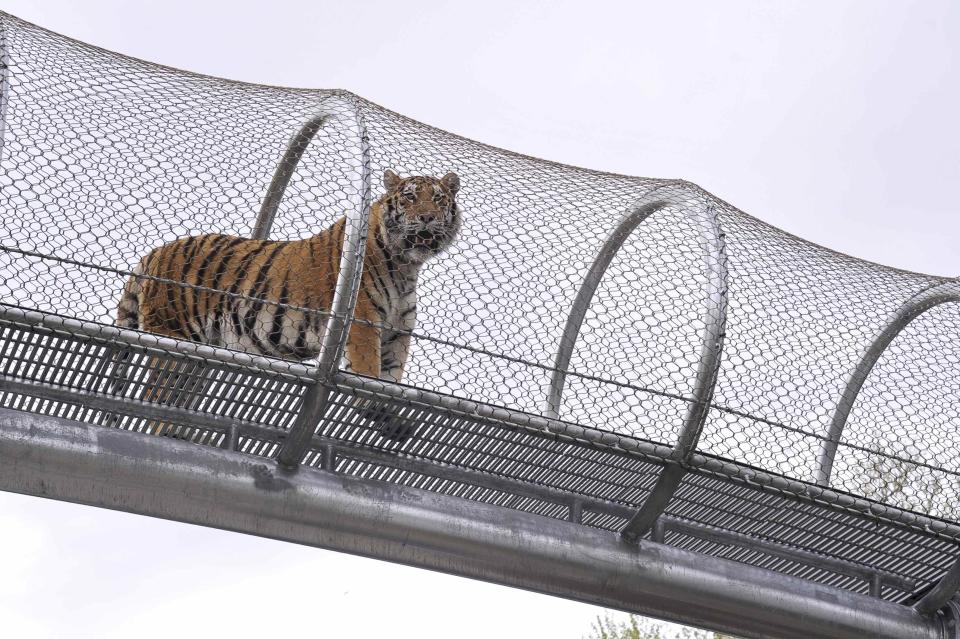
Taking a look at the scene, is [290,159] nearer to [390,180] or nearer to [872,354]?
[390,180]

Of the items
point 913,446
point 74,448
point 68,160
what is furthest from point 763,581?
point 68,160

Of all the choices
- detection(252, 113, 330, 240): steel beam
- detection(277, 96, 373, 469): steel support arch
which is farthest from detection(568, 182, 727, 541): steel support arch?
detection(252, 113, 330, 240): steel beam

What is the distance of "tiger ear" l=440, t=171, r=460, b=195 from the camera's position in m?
5.10

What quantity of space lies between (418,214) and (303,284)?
23.7 inches

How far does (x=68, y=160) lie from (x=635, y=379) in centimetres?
219

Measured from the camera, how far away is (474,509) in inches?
186

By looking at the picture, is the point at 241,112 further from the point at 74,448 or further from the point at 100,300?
the point at 74,448

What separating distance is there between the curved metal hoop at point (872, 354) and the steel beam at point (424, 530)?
528 millimetres

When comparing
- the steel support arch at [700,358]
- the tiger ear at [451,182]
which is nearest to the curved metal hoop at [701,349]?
the steel support arch at [700,358]

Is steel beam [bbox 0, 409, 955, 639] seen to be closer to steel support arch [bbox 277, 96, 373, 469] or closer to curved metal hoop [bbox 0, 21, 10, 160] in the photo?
steel support arch [bbox 277, 96, 373, 469]

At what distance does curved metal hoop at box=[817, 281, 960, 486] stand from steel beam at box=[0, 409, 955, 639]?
53 centimetres

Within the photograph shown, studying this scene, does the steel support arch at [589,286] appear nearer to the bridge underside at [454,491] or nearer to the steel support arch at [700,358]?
the steel support arch at [700,358]

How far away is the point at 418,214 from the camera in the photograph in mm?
5191

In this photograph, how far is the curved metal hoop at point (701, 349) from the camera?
4625mm
